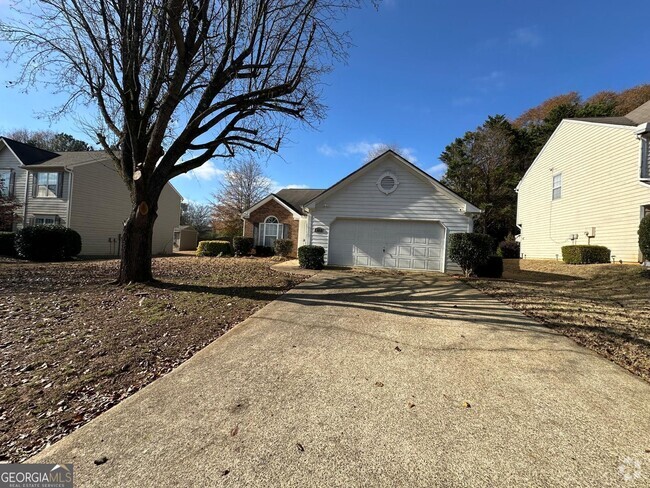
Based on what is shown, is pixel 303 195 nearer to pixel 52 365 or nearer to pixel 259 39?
pixel 259 39

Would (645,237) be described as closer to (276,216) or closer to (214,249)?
(276,216)

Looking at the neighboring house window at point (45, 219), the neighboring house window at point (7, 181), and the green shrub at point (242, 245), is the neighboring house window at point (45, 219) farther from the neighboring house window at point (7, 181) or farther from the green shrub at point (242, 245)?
the green shrub at point (242, 245)

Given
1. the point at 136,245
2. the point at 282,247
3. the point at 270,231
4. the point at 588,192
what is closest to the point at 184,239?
the point at 270,231

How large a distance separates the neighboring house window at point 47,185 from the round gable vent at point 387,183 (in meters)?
18.4

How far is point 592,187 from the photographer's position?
15062 millimetres

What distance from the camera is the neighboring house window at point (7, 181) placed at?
1938 centimetres

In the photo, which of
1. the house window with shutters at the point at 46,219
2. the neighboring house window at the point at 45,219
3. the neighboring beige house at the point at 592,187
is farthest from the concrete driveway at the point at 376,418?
the neighboring house window at the point at 45,219

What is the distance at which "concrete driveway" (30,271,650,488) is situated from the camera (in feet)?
7.07

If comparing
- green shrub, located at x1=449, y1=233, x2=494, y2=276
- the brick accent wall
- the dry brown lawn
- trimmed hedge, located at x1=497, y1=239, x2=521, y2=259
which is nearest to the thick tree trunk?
the dry brown lawn

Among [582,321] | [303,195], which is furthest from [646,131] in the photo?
[303,195]

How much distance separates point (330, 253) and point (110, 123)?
8878mm

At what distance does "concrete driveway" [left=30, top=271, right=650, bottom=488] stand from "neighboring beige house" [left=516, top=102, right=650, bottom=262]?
39.7 feet

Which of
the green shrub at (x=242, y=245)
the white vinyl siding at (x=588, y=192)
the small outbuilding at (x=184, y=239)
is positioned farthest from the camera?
the small outbuilding at (x=184, y=239)

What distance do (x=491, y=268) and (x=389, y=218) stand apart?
4.29 metres
